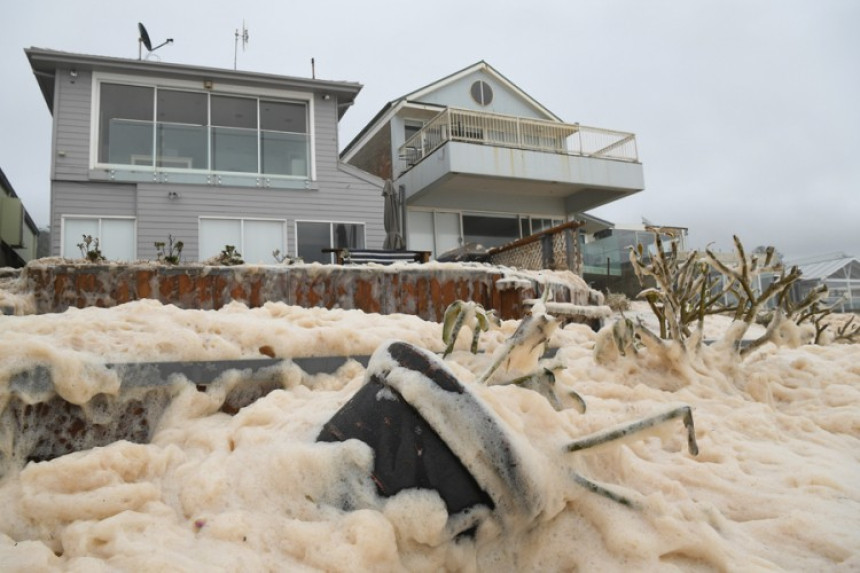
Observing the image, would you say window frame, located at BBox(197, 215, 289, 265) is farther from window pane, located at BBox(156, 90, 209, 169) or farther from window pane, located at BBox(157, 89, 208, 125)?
window pane, located at BBox(157, 89, 208, 125)

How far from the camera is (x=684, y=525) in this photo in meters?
1.61

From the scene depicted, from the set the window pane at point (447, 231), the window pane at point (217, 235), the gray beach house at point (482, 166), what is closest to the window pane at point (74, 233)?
the window pane at point (217, 235)

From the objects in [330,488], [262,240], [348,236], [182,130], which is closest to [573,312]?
[330,488]

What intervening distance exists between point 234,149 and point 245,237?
1.84 metres

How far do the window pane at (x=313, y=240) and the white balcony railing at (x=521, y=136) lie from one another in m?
3.57

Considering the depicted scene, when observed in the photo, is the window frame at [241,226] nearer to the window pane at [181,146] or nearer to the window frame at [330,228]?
the window frame at [330,228]

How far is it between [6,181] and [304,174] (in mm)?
8797

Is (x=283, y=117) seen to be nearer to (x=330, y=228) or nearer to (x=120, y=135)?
(x=330, y=228)

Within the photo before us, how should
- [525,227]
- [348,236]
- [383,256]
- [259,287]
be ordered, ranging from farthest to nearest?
[525,227] → [348,236] → [383,256] → [259,287]

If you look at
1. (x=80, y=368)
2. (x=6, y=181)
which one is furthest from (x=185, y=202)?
(x=80, y=368)

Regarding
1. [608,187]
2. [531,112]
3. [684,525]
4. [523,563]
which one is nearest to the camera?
[523,563]

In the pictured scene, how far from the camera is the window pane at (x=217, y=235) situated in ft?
36.2

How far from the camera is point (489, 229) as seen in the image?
15.0 metres

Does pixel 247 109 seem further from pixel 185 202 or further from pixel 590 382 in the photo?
pixel 590 382
